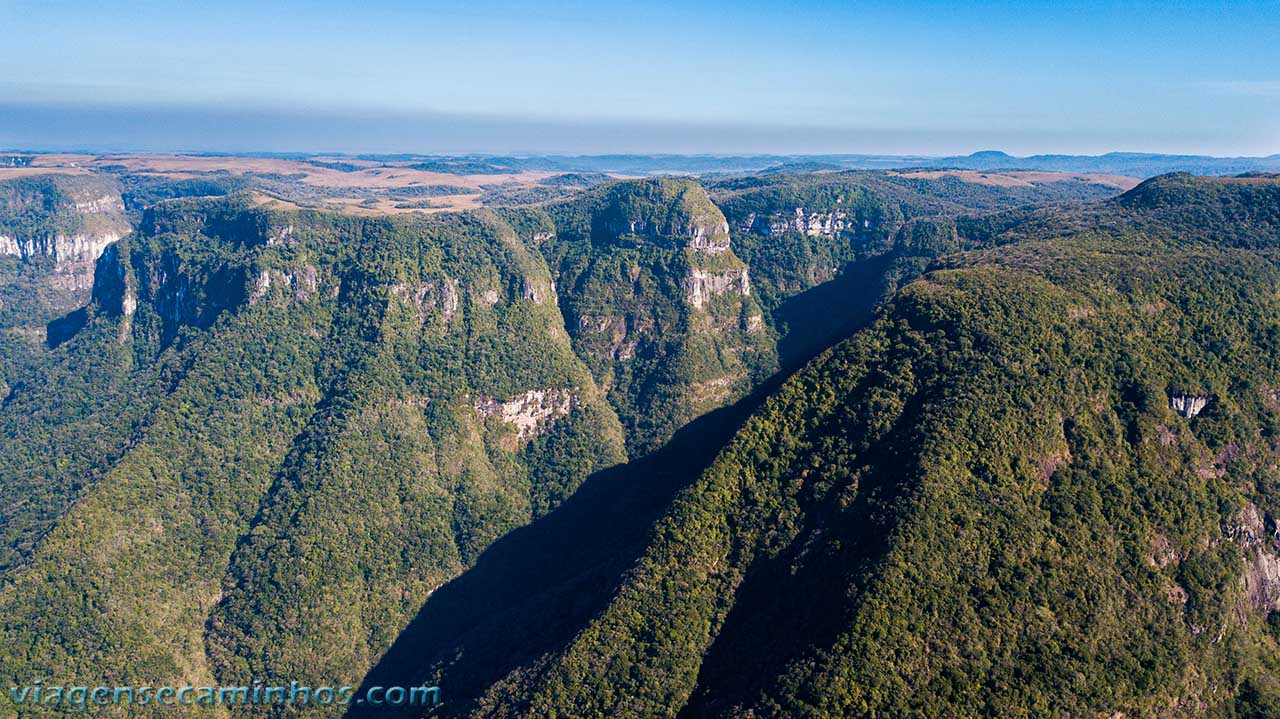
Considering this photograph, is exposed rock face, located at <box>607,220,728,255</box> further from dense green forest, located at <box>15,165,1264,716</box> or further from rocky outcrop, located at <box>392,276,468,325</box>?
rocky outcrop, located at <box>392,276,468,325</box>

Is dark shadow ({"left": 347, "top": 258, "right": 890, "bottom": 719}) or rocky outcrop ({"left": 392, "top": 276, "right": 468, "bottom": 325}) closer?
dark shadow ({"left": 347, "top": 258, "right": 890, "bottom": 719})

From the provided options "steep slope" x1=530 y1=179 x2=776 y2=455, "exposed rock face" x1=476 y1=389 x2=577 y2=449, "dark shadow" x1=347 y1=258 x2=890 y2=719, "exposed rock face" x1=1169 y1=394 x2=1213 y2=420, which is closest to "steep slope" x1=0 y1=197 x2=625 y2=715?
"exposed rock face" x1=476 y1=389 x2=577 y2=449

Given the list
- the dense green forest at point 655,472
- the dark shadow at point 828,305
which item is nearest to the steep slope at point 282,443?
the dense green forest at point 655,472

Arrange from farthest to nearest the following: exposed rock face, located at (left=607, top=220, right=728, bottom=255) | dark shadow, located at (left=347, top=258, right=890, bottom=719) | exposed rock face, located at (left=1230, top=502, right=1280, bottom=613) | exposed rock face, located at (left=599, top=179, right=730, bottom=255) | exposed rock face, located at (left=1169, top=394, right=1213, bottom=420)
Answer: exposed rock face, located at (left=599, top=179, right=730, bottom=255)
exposed rock face, located at (left=607, top=220, right=728, bottom=255)
exposed rock face, located at (left=1169, top=394, right=1213, bottom=420)
dark shadow, located at (left=347, top=258, right=890, bottom=719)
exposed rock face, located at (left=1230, top=502, right=1280, bottom=613)

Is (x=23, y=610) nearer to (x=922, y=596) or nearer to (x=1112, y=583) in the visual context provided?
(x=922, y=596)

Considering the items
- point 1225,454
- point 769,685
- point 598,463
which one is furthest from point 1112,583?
point 598,463

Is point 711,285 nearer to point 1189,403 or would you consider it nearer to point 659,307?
point 659,307

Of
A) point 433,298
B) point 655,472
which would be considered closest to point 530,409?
point 433,298
